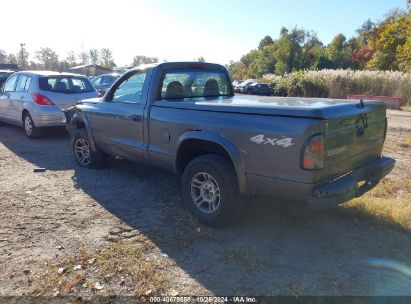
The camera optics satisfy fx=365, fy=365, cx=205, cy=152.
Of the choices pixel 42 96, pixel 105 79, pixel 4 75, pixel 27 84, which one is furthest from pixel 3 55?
pixel 42 96

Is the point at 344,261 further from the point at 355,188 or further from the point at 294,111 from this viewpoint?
the point at 294,111

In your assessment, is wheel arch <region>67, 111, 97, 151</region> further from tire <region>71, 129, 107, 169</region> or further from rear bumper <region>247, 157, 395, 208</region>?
rear bumper <region>247, 157, 395, 208</region>

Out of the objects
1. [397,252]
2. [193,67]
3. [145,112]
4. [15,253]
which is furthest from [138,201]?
[397,252]

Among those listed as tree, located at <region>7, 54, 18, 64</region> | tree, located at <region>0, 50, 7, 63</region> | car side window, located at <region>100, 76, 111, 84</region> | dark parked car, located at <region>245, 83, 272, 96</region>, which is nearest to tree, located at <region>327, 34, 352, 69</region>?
dark parked car, located at <region>245, 83, 272, 96</region>

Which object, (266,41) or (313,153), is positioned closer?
(313,153)

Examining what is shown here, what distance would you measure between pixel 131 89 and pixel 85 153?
1882 mm

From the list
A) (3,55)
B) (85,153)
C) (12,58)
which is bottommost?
(85,153)

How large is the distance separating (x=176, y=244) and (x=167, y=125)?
1.42 metres

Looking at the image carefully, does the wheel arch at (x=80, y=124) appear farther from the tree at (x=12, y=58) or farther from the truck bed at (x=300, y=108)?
the tree at (x=12, y=58)

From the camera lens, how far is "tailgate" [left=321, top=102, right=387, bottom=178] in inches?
131

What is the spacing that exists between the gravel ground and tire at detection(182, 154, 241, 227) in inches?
6.6

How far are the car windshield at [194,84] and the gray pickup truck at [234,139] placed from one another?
0.05 ft

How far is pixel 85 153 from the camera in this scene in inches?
254

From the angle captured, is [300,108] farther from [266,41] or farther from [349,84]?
[266,41]
